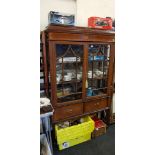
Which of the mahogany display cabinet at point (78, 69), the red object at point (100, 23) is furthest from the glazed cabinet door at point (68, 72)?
the red object at point (100, 23)

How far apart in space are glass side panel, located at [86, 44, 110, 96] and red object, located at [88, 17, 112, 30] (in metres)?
0.27

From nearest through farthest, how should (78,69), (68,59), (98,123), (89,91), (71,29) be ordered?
(71,29), (68,59), (78,69), (89,91), (98,123)

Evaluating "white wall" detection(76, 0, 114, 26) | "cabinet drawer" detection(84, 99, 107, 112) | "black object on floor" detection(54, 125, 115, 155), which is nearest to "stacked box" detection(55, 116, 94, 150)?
"black object on floor" detection(54, 125, 115, 155)

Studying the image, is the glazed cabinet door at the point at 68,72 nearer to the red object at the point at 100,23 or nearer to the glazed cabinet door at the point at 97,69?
the glazed cabinet door at the point at 97,69

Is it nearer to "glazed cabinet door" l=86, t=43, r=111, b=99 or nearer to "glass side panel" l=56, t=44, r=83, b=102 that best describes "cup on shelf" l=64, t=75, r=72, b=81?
"glass side panel" l=56, t=44, r=83, b=102

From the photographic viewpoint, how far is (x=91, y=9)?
2.27m

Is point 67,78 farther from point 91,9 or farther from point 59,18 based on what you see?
point 91,9

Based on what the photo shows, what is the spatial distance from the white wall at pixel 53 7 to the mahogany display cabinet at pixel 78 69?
33 cm

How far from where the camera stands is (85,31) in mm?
1866

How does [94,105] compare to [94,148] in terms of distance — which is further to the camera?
[94,105]

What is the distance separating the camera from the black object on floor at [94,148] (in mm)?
1945

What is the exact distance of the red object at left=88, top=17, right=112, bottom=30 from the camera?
2076mm

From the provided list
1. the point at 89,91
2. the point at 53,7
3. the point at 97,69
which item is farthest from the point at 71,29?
the point at 89,91

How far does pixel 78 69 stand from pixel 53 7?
0.92 meters
